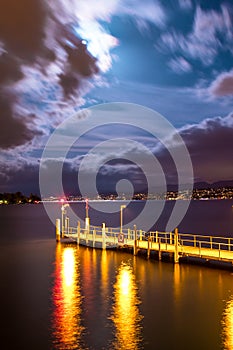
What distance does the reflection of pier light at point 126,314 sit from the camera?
60.8 feet

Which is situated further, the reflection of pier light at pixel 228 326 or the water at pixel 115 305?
the water at pixel 115 305

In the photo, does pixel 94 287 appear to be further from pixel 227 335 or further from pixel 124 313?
pixel 227 335

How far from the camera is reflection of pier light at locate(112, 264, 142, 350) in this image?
18.5 metres

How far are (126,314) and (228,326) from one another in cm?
530

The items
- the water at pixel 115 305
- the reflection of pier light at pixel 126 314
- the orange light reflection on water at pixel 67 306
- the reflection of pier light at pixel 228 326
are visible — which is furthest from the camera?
the orange light reflection on water at pixel 67 306

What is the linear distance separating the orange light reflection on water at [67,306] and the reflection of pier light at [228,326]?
248 inches

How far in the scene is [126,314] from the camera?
870 inches

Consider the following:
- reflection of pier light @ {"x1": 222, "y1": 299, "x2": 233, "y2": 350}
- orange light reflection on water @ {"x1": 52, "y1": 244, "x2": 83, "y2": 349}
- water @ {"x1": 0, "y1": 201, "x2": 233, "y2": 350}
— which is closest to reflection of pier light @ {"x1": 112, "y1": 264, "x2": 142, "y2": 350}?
water @ {"x1": 0, "y1": 201, "x2": 233, "y2": 350}

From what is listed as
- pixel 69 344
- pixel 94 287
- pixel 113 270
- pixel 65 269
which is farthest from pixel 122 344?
pixel 65 269

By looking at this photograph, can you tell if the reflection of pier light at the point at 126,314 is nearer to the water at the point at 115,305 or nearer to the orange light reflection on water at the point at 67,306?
the water at the point at 115,305

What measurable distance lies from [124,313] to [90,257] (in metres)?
18.3

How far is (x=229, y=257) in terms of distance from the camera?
98.8ft

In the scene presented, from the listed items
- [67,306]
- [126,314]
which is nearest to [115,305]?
[126,314]

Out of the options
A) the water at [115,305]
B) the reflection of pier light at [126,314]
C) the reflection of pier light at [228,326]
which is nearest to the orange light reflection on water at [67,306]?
the water at [115,305]
